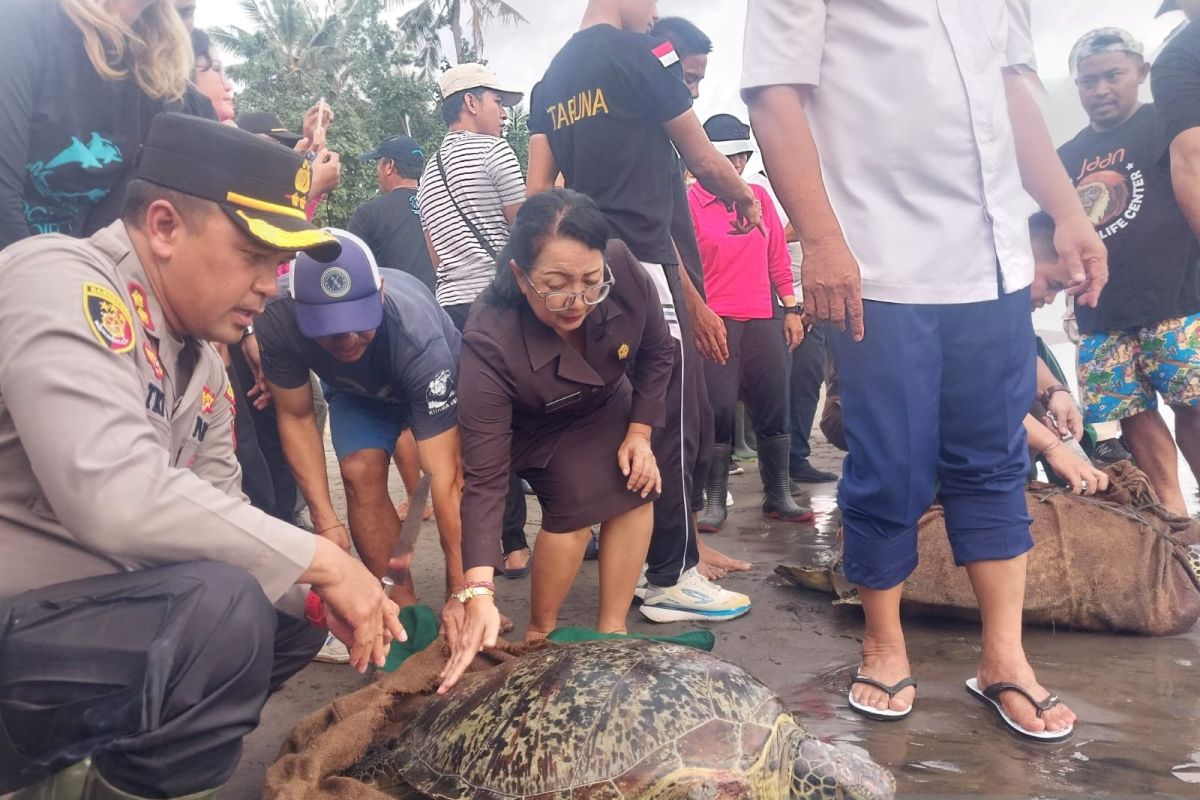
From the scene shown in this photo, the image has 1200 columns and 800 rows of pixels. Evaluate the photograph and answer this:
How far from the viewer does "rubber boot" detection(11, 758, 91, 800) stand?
4.76 feet

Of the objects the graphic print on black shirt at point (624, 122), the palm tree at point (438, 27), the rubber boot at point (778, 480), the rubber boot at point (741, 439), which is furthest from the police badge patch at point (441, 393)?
the palm tree at point (438, 27)

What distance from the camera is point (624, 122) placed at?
3.00m

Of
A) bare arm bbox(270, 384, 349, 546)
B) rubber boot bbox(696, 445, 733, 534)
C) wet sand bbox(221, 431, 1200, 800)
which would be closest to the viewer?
wet sand bbox(221, 431, 1200, 800)

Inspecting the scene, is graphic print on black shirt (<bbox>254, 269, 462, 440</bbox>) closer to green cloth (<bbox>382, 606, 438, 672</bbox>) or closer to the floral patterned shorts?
green cloth (<bbox>382, 606, 438, 672</bbox>)

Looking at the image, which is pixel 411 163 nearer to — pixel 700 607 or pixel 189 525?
pixel 700 607

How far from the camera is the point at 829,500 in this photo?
192 inches

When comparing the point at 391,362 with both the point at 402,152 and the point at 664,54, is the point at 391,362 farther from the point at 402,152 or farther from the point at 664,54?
the point at 402,152

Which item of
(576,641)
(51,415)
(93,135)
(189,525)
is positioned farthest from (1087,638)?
(93,135)

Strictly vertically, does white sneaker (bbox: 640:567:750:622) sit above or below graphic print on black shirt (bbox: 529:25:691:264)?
below

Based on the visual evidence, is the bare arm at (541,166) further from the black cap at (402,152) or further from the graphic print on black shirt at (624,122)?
the black cap at (402,152)

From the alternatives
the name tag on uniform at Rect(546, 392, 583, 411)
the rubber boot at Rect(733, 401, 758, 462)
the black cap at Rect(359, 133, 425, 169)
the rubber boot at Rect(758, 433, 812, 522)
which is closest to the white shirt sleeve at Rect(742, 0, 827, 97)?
the name tag on uniform at Rect(546, 392, 583, 411)

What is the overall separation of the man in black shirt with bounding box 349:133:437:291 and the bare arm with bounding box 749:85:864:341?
2629mm

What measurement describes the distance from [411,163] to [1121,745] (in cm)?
406

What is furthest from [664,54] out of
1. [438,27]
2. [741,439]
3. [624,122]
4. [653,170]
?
[438,27]
